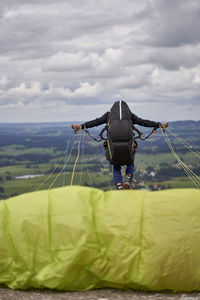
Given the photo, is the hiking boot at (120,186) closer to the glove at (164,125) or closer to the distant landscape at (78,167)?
the glove at (164,125)

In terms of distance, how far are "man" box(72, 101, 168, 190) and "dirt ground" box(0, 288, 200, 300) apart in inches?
120

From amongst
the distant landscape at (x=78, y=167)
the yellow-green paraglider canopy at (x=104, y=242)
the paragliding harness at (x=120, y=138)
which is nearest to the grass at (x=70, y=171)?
the distant landscape at (x=78, y=167)

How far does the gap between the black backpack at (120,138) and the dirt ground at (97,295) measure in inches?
119

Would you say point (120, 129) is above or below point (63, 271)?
above

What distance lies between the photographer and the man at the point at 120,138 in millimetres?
7273

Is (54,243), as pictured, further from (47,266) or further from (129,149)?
(129,149)

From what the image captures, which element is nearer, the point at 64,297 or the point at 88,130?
the point at 64,297

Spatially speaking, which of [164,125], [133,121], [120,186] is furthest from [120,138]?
[164,125]

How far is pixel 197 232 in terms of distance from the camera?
187 inches

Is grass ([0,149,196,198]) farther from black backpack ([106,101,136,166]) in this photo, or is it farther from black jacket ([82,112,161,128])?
black backpack ([106,101,136,166])

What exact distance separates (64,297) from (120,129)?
3.58 meters

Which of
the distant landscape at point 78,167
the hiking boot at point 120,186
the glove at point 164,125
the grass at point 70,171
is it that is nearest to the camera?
the hiking boot at point 120,186

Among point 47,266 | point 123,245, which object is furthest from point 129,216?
point 47,266

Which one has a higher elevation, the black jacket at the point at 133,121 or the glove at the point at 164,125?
the black jacket at the point at 133,121
